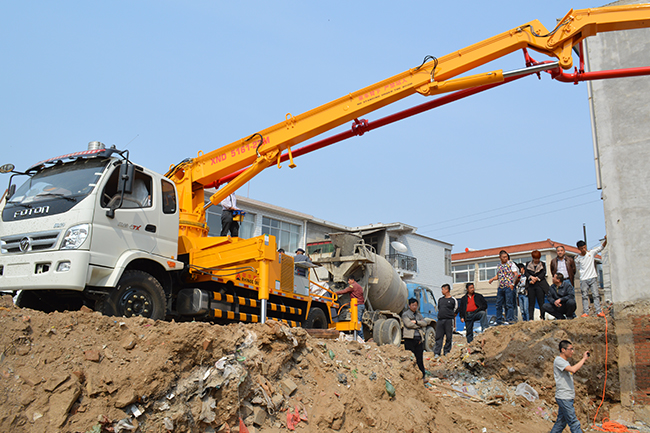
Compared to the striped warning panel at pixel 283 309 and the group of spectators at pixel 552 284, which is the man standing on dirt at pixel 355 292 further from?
the group of spectators at pixel 552 284

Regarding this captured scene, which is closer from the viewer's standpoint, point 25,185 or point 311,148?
point 25,185

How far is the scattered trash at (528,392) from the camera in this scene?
406 inches

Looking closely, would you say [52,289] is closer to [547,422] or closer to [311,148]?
[311,148]

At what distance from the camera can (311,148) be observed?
1004 centimetres

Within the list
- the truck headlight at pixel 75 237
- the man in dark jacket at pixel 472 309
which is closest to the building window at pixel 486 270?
the man in dark jacket at pixel 472 309

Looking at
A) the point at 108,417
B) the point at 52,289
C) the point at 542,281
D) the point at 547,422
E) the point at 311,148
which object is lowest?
the point at 547,422

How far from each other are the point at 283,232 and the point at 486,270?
26003 millimetres

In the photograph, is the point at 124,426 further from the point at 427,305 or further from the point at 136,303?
the point at 427,305

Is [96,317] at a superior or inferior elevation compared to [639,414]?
superior

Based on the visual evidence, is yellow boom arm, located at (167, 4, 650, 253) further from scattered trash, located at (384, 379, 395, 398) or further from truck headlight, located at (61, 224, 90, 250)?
scattered trash, located at (384, 379, 395, 398)

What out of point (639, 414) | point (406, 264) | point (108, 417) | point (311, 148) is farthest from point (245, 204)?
point (108, 417)

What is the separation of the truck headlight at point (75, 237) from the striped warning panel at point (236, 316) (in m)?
2.48

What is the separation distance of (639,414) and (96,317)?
32.9 ft

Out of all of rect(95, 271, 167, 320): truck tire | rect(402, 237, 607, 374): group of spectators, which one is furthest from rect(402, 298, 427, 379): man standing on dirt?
rect(95, 271, 167, 320): truck tire
